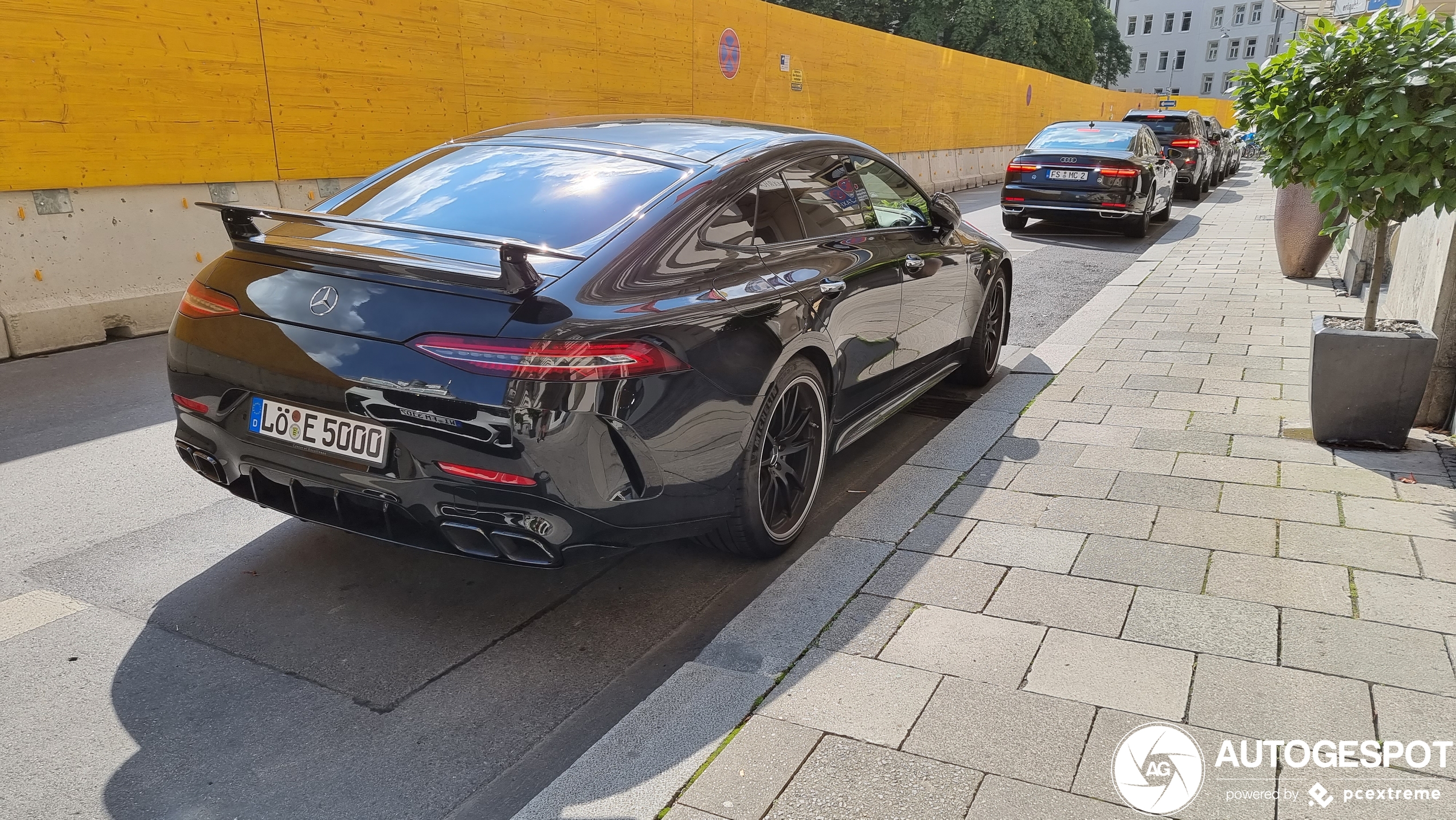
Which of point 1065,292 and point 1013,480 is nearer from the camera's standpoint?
point 1013,480

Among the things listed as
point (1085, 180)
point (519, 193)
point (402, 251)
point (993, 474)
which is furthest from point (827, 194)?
point (1085, 180)

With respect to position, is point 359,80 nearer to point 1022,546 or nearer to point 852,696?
point 1022,546

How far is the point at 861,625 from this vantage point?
324 centimetres

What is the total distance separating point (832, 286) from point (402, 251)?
1618 mm

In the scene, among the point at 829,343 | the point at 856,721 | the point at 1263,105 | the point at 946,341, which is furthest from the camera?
the point at 946,341

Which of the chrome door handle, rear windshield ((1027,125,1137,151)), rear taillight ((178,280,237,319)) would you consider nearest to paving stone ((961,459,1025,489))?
the chrome door handle

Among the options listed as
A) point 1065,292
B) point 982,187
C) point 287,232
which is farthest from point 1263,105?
point 982,187

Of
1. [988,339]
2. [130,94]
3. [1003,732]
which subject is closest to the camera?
[1003,732]

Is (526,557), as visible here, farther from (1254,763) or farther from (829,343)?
(1254,763)

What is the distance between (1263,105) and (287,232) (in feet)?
14.5

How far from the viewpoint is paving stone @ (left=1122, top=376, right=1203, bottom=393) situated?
20.2 ft

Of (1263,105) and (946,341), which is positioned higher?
(1263,105)

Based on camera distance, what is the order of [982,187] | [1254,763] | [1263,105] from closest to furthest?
1. [1254,763]
2. [1263,105]
3. [982,187]

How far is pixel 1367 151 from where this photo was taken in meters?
4.54
